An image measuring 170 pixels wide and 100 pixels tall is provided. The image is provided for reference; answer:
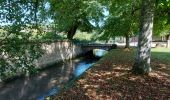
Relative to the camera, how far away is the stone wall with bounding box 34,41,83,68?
30.3m

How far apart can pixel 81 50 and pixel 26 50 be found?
139 ft

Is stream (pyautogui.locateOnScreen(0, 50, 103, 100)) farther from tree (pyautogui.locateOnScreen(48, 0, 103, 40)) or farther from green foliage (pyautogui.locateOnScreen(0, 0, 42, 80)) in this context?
green foliage (pyautogui.locateOnScreen(0, 0, 42, 80))

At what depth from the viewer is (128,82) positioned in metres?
13.6

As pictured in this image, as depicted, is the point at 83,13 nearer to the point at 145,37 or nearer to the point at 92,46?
the point at 92,46

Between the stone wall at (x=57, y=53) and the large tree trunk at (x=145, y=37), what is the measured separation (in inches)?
560

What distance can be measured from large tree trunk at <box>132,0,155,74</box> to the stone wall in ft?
46.7

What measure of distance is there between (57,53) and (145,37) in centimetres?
2233

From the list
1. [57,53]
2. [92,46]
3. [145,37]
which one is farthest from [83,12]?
[145,37]

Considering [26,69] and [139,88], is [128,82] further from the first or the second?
[26,69]

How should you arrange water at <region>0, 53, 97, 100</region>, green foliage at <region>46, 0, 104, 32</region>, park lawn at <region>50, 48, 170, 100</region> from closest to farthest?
park lawn at <region>50, 48, 170, 100</region>
green foliage at <region>46, 0, 104, 32</region>
water at <region>0, 53, 97, 100</region>

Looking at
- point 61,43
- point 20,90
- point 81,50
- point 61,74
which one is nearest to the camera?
point 20,90

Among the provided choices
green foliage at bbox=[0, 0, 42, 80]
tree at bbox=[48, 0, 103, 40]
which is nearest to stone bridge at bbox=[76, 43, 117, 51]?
tree at bbox=[48, 0, 103, 40]

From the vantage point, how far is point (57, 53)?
118 feet

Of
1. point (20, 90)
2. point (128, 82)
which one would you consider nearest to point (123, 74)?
point (128, 82)
